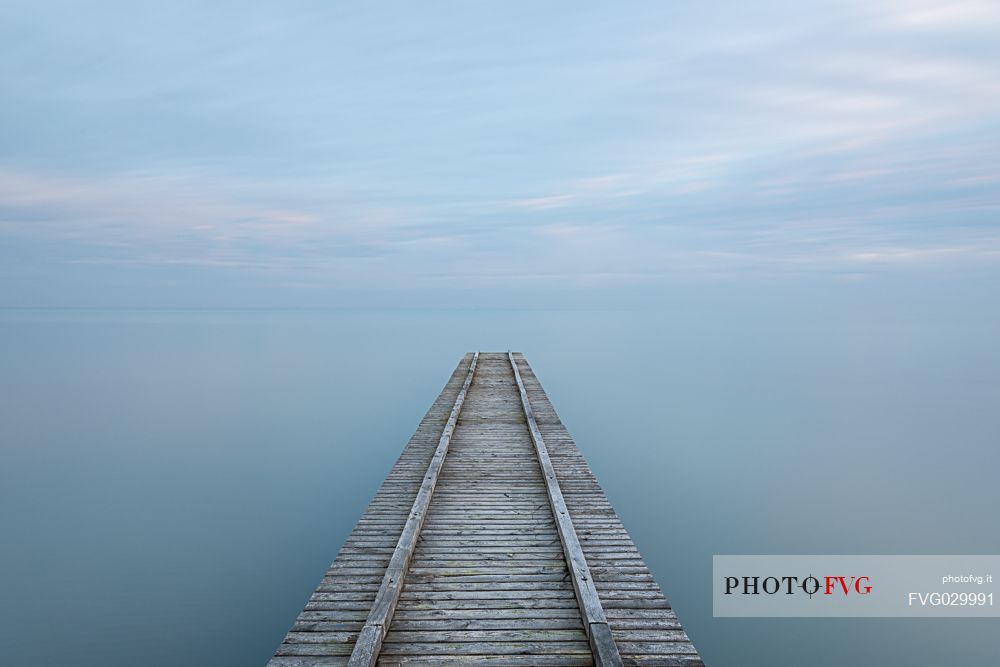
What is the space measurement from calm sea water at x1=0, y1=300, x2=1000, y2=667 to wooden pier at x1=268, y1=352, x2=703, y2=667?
2.78 m

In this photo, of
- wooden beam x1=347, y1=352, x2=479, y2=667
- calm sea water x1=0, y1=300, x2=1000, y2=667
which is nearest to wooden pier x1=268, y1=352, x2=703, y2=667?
wooden beam x1=347, y1=352, x2=479, y2=667

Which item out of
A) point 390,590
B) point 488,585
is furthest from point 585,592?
point 390,590

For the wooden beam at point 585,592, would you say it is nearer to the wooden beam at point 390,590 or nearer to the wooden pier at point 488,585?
the wooden pier at point 488,585

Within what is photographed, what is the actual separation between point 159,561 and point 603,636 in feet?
30.1

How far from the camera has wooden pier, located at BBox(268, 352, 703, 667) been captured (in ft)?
15.6

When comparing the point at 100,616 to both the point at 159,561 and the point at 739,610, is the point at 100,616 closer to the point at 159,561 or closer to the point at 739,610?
the point at 159,561

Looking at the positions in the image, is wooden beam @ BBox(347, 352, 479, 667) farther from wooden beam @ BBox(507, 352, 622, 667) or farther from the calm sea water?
the calm sea water

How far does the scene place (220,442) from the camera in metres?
19.5

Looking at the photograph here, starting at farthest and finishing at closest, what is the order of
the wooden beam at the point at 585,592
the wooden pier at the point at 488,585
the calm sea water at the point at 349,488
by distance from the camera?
the calm sea water at the point at 349,488
the wooden pier at the point at 488,585
the wooden beam at the point at 585,592

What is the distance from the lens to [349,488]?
15055 millimetres

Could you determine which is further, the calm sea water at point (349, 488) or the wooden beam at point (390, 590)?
the calm sea water at point (349, 488)

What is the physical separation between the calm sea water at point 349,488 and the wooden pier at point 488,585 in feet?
9.13

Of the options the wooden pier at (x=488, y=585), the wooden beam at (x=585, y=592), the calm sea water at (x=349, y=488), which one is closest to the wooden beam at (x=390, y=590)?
the wooden pier at (x=488, y=585)

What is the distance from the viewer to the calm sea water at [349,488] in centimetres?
852
